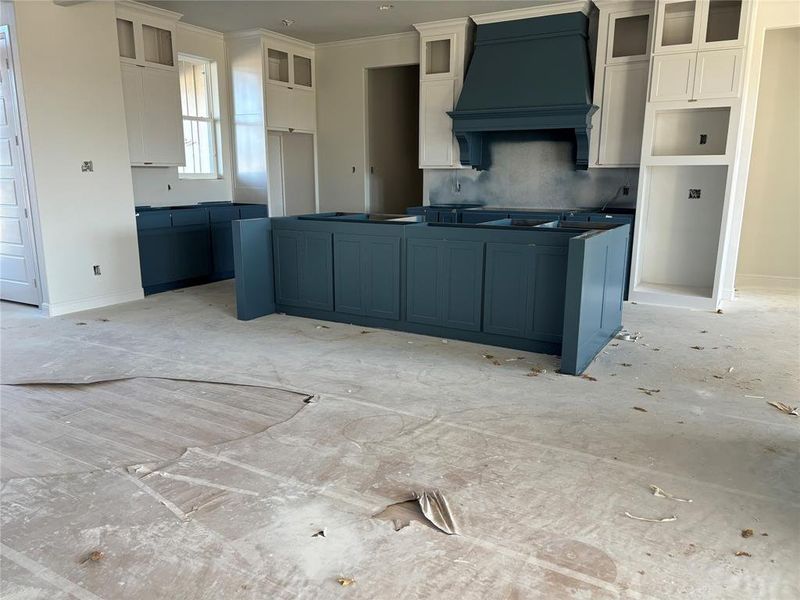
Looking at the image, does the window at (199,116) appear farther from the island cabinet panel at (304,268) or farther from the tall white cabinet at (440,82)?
the island cabinet panel at (304,268)

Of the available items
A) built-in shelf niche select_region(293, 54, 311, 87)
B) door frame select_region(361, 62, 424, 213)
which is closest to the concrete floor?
door frame select_region(361, 62, 424, 213)

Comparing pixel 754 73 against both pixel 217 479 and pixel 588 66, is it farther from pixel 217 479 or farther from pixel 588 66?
pixel 217 479

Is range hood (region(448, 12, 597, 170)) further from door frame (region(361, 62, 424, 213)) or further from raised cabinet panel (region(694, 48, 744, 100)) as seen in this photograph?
door frame (region(361, 62, 424, 213))

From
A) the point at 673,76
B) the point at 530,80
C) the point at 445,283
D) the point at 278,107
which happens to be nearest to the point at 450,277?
the point at 445,283

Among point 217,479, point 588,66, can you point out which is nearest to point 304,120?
point 588,66

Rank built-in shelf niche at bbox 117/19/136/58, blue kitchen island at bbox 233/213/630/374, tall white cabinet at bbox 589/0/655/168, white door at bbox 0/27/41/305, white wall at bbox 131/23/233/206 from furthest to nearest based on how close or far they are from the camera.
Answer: white wall at bbox 131/23/233/206
built-in shelf niche at bbox 117/19/136/58
tall white cabinet at bbox 589/0/655/168
white door at bbox 0/27/41/305
blue kitchen island at bbox 233/213/630/374

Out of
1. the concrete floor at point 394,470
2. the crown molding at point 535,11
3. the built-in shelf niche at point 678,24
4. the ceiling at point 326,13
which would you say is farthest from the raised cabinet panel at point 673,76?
the concrete floor at point 394,470

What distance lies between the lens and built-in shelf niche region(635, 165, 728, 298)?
6164 millimetres

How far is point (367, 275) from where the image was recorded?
508 centimetres

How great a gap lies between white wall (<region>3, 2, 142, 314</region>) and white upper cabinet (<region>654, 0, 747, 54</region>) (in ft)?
18.2

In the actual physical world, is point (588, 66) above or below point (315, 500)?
above

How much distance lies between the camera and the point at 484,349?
179 inches

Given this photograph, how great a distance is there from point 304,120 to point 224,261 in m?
2.63

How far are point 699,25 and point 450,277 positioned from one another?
11.7ft
